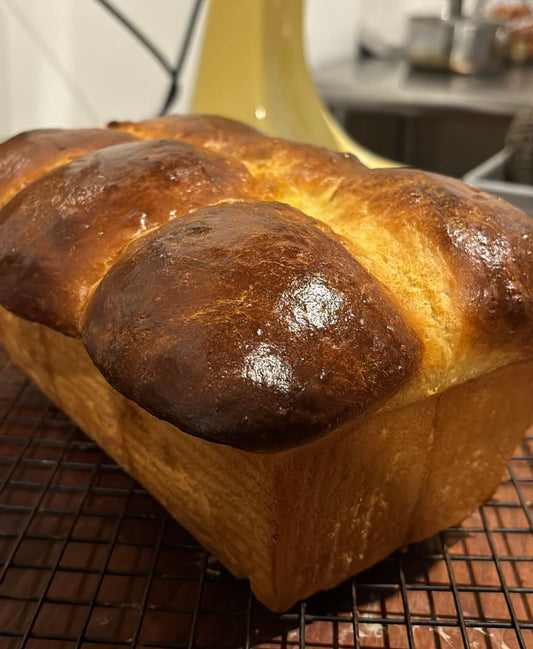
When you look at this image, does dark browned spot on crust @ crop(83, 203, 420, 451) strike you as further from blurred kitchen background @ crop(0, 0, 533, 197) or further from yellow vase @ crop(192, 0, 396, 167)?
blurred kitchen background @ crop(0, 0, 533, 197)

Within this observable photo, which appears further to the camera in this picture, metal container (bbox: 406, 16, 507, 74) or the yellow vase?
metal container (bbox: 406, 16, 507, 74)

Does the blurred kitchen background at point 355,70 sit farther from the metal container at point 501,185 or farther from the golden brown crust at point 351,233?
the golden brown crust at point 351,233

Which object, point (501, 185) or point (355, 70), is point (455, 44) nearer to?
point (355, 70)

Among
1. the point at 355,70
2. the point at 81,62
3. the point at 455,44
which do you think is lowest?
the point at 355,70

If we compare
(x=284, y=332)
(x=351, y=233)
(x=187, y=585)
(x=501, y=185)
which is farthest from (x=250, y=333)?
(x=501, y=185)

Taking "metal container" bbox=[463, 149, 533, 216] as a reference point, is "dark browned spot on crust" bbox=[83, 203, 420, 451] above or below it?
above

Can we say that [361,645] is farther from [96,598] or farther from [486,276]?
[486,276]

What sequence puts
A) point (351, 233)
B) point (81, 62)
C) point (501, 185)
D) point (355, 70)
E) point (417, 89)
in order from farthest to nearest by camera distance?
point (355, 70), point (417, 89), point (81, 62), point (501, 185), point (351, 233)

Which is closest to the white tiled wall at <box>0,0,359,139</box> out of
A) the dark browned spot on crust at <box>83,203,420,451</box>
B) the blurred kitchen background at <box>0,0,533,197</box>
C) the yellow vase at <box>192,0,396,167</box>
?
the blurred kitchen background at <box>0,0,533,197</box>
